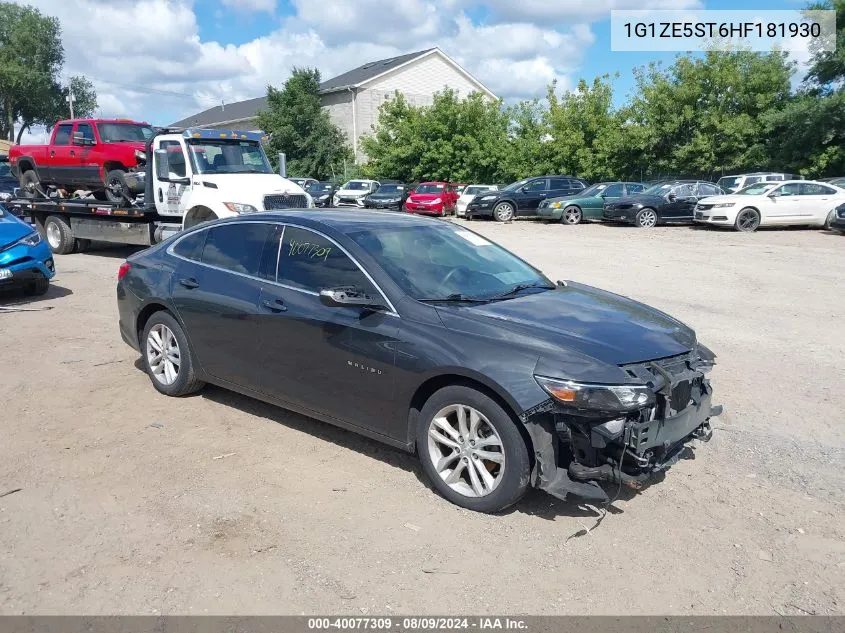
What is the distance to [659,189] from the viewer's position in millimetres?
23859

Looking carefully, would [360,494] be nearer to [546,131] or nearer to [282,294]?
[282,294]

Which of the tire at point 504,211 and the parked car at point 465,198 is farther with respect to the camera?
the parked car at point 465,198

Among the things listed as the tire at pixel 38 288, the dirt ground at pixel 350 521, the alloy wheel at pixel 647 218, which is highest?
the alloy wheel at pixel 647 218

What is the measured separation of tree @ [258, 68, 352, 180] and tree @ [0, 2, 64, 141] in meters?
31.8

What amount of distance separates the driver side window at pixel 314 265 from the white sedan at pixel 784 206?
19.5 m

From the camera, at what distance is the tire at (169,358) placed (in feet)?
18.5

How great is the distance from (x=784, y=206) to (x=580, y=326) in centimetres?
2004

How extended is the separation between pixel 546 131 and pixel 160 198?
82.8 ft

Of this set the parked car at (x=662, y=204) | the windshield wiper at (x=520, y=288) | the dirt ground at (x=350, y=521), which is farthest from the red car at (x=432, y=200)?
the windshield wiper at (x=520, y=288)

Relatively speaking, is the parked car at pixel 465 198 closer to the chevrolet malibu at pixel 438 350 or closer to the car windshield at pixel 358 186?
the car windshield at pixel 358 186

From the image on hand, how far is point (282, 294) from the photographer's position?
4.86 m

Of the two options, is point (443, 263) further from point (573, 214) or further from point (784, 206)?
point (573, 214)

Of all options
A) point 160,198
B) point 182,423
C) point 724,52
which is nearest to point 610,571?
point 182,423
